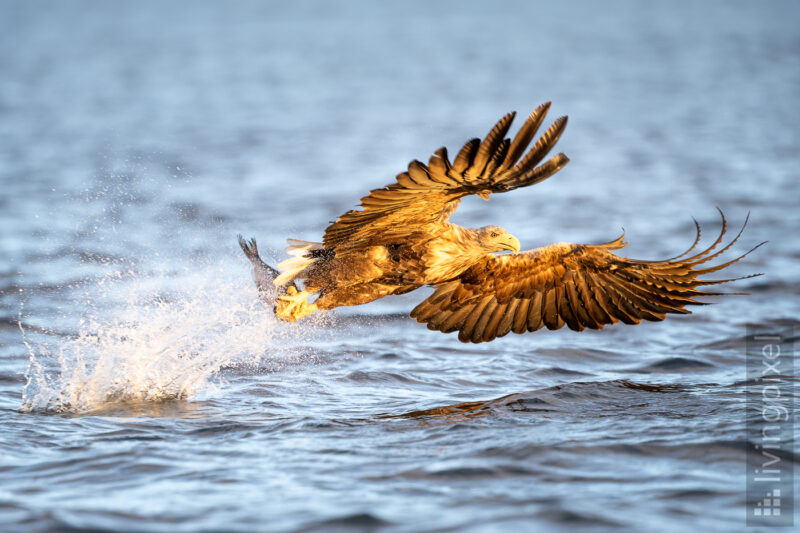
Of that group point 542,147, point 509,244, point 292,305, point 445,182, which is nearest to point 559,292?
point 509,244

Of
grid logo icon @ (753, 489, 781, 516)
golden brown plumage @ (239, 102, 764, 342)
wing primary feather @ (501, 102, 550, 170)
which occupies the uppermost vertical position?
wing primary feather @ (501, 102, 550, 170)

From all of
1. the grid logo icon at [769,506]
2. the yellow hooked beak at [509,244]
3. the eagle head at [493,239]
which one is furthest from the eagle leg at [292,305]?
the grid logo icon at [769,506]

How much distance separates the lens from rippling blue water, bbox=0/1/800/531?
15.0 ft

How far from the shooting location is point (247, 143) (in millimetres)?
18828

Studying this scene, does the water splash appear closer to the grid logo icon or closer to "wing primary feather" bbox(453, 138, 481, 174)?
"wing primary feather" bbox(453, 138, 481, 174)

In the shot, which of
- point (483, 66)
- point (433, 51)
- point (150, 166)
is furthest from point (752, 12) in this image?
point (150, 166)

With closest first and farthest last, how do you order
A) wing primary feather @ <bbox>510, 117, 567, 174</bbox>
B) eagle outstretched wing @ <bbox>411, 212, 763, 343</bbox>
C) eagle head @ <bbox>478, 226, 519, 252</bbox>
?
wing primary feather @ <bbox>510, 117, 567, 174</bbox>
eagle head @ <bbox>478, 226, 519, 252</bbox>
eagle outstretched wing @ <bbox>411, 212, 763, 343</bbox>

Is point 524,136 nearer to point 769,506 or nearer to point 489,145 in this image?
point 489,145

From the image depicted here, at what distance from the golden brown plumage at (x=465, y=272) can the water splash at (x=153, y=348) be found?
27.5 inches

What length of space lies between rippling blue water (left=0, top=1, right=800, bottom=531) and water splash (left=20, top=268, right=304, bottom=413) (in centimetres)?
2

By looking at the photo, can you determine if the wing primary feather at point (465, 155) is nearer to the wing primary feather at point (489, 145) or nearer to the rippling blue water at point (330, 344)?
the wing primary feather at point (489, 145)

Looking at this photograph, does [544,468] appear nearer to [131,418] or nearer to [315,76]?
[131,418]

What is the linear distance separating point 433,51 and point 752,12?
18328 millimetres

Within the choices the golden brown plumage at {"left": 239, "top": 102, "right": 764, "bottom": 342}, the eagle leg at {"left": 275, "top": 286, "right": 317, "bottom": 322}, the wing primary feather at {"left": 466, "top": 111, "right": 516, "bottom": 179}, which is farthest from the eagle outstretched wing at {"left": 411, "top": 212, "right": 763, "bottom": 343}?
the wing primary feather at {"left": 466, "top": 111, "right": 516, "bottom": 179}
